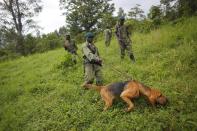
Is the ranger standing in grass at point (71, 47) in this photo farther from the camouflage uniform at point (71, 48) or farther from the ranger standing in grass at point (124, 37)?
the ranger standing in grass at point (124, 37)

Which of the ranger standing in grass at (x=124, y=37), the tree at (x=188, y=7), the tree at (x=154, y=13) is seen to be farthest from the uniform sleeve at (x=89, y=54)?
the tree at (x=154, y=13)

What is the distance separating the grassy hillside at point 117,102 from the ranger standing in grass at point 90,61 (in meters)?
0.61

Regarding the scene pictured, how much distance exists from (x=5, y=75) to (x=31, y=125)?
34.4 ft

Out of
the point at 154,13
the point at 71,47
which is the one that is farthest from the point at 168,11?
the point at 71,47

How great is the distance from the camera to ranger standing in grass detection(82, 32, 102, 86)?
34.4 ft

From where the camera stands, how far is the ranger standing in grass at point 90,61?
413 inches

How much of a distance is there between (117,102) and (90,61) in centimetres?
193

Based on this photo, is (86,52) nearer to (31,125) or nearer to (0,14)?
(31,125)

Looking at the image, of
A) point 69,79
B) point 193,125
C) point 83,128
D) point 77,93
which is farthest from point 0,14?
point 193,125

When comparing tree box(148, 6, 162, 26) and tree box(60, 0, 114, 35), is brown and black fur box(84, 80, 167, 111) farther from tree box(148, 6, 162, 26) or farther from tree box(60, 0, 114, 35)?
tree box(60, 0, 114, 35)

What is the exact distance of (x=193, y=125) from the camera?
725cm

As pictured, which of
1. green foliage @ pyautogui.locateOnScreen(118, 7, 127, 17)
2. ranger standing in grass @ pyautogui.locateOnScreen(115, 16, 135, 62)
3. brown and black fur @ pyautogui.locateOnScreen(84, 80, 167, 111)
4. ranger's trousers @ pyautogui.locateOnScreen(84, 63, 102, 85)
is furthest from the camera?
green foliage @ pyautogui.locateOnScreen(118, 7, 127, 17)

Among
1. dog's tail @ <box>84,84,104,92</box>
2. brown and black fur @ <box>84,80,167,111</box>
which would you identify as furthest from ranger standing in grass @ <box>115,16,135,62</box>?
brown and black fur @ <box>84,80,167,111</box>

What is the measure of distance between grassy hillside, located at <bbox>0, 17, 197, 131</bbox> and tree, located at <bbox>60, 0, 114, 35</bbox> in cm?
2326
